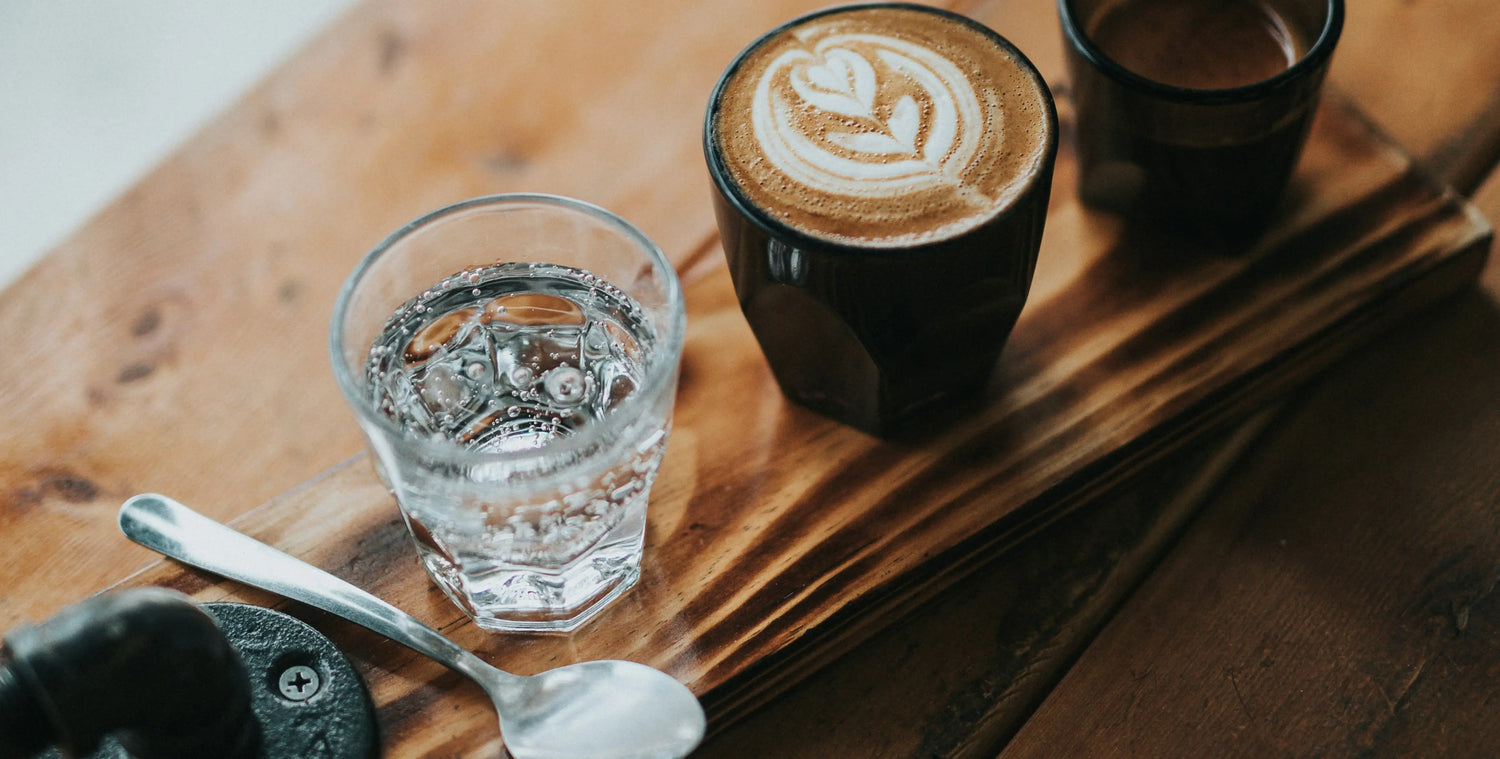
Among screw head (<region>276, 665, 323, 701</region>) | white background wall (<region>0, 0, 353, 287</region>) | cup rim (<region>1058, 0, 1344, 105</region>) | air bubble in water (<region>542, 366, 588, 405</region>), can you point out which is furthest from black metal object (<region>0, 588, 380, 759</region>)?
white background wall (<region>0, 0, 353, 287</region>)

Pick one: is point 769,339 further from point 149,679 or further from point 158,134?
point 158,134

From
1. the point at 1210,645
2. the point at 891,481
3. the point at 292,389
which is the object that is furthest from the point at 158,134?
the point at 1210,645

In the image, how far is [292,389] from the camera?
27.7 inches

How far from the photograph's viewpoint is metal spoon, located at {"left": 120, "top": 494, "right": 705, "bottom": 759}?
56cm

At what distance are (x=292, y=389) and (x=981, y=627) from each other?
1.26 feet

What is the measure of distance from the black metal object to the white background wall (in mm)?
843

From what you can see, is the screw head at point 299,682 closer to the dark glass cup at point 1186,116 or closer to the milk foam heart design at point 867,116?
the milk foam heart design at point 867,116

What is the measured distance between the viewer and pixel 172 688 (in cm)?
47

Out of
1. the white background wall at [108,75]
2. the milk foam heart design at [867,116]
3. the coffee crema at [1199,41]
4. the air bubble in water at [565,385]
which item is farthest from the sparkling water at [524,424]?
the white background wall at [108,75]

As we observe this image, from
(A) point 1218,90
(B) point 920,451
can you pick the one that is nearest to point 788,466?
(B) point 920,451

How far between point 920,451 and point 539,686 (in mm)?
219

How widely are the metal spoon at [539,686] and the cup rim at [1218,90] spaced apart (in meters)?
0.36

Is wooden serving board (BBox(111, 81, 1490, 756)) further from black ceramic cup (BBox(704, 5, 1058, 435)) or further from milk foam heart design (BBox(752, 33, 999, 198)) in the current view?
milk foam heart design (BBox(752, 33, 999, 198))

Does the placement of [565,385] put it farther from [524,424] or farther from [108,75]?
[108,75]
